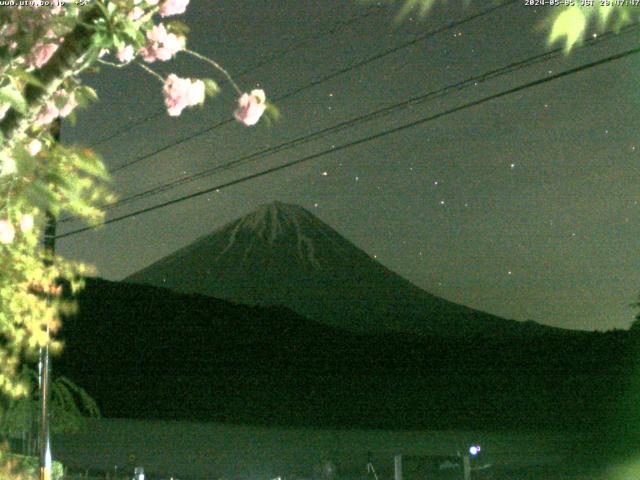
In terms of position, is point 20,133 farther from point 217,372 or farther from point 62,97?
point 217,372

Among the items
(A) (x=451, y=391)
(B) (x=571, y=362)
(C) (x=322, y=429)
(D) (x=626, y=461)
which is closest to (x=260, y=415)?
(C) (x=322, y=429)

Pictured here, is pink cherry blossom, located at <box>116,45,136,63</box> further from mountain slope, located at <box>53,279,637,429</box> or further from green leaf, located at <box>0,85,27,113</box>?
mountain slope, located at <box>53,279,637,429</box>

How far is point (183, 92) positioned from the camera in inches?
213

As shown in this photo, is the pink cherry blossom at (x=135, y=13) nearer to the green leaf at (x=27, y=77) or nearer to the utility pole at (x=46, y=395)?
the green leaf at (x=27, y=77)

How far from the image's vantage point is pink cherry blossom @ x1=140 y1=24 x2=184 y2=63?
5.66 metres

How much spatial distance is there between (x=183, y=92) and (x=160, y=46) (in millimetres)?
434

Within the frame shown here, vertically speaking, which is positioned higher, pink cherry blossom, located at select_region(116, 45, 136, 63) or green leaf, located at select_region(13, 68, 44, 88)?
pink cherry blossom, located at select_region(116, 45, 136, 63)

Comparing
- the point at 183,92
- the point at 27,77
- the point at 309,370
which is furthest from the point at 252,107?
the point at 309,370

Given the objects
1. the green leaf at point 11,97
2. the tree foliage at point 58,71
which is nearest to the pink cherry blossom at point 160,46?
the tree foliage at point 58,71

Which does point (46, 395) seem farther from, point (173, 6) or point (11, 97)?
point (11, 97)

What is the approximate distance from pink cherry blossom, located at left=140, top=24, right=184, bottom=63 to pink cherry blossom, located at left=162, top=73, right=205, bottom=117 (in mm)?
263

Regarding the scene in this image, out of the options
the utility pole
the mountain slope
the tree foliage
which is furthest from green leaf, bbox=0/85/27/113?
the mountain slope

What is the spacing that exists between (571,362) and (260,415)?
18.2 m

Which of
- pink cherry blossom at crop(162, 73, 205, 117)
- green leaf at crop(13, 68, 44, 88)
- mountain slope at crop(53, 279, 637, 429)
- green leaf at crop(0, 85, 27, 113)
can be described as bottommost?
green leaf at crop(0, 85, 27, 113)
